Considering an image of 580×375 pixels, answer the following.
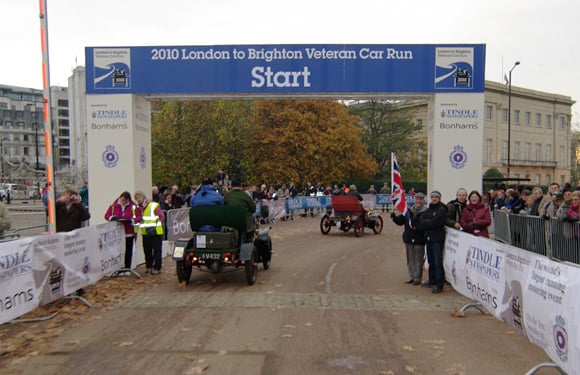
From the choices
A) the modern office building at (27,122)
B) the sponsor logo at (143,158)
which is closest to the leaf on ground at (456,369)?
the sponsor logo at (143,158)

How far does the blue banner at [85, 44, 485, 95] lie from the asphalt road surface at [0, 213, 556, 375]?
15.2 ft

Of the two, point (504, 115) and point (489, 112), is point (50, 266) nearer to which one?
point (489, 112)

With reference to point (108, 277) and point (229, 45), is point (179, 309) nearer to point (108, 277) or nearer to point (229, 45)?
point (108, 277)

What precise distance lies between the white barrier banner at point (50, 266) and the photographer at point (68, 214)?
42 cm

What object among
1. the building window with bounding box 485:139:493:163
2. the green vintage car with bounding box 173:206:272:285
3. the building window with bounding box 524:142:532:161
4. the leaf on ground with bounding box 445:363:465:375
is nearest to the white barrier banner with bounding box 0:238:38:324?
the green vintage car with bounding box 173:206:272:285

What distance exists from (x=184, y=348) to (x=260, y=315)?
169cm

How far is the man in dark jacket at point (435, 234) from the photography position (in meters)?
9.17

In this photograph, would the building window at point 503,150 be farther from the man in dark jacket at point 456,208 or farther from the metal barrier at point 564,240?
the man in dark jacket at point 456,208

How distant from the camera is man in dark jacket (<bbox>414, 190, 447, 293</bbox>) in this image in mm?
9172

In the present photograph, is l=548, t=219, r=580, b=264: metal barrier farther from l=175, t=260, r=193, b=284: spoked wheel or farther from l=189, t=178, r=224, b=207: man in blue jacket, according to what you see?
l=175, t=260, r=193, b=284: spoked wheel

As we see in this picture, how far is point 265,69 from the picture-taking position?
12.2 m

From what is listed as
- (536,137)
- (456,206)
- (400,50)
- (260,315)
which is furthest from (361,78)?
(536,137)

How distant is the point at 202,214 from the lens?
952cm

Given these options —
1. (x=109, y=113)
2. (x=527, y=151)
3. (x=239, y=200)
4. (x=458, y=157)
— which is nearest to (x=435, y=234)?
(x=458, y=157)
